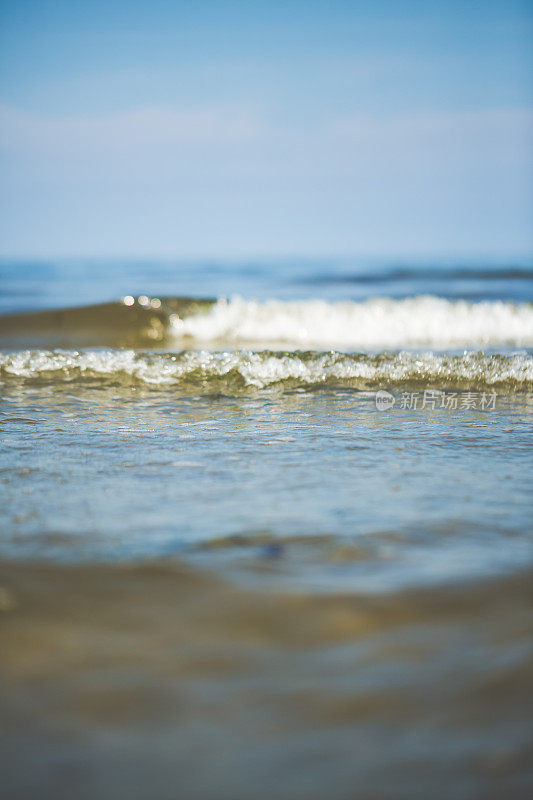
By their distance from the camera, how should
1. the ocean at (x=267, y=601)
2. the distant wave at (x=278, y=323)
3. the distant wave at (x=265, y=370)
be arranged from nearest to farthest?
1. the ocean at (x=267, y=601)
2. the distant wave at (x=265, y=370)
3. the distant wave at (x=278, y=323)

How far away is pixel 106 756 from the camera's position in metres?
0.96

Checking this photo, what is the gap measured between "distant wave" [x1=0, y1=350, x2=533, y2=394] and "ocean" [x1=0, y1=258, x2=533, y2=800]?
70 centimetres

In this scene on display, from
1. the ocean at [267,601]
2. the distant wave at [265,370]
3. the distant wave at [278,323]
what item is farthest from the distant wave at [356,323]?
the ocean at [267,601]

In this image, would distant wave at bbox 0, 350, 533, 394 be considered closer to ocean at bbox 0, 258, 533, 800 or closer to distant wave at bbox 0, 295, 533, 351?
ocean at bbox 0, 258, 533, 800

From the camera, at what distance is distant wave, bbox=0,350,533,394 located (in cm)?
405

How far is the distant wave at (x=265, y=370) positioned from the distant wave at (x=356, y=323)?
279cm

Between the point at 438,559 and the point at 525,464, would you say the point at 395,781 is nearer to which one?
the point at 438,559

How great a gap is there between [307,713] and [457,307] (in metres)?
7.77

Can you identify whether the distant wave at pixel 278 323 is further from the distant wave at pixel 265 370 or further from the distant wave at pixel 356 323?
the distant wave at pixel 265 370

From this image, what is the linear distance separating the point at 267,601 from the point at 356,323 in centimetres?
689

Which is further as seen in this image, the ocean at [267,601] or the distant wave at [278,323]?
the distant wave at [278,323]

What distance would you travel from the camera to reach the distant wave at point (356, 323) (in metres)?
7.61

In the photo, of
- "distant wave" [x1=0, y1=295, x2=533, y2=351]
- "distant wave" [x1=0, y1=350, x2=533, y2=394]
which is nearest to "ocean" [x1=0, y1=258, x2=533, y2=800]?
"distant wave" [x1=0, y1=350, x2=533, y2=394]

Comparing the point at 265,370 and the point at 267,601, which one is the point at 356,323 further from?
the point at 267,601
